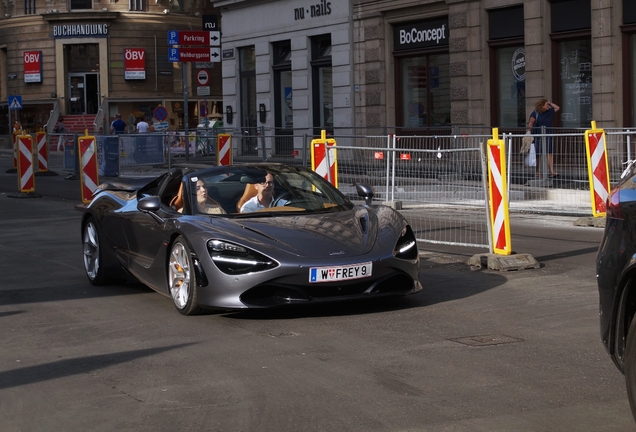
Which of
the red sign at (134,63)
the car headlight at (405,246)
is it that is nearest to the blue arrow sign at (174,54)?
the red sign at (134,63)

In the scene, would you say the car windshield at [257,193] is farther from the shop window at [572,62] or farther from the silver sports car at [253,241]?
the shop window at [572,62]

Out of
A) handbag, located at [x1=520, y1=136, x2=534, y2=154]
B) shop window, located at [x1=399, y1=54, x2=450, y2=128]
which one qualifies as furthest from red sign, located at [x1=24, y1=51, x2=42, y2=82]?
handbag, located at [x1=520, y1=136, x2=534, y2=154]

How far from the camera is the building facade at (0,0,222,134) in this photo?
190ft

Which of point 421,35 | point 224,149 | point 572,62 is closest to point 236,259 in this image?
point 224,149

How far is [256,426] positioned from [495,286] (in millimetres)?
4734

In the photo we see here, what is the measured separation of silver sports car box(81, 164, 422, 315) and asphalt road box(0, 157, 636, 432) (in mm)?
252

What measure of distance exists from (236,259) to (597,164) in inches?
336

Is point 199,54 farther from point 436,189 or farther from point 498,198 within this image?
point 498,198

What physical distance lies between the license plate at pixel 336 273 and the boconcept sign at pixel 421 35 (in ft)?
60.1

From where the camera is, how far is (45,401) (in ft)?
19.2

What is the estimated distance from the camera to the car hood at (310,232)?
8.01 m

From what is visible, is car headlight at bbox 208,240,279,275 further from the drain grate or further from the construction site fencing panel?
the construction site fencing panel

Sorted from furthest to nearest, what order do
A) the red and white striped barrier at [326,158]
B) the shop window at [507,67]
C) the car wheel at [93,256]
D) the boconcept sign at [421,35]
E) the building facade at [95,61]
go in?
the building facade at [95,61]
the boconcept sign at [421,35]
the shop window at [507,67]
the red and white striped barrier at [326,158]
the car wheel at [93,256]

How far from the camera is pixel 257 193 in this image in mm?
9133
